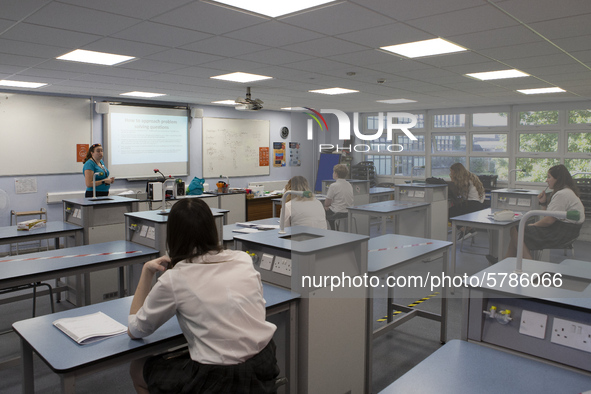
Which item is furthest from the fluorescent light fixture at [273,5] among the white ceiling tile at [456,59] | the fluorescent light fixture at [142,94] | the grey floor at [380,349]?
the fluorescent light fixture at [142,94]

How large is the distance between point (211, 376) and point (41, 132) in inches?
253

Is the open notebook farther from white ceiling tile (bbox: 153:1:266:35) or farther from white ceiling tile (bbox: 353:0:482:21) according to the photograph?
white ceiling tile (bbox: 353:0:482:21)

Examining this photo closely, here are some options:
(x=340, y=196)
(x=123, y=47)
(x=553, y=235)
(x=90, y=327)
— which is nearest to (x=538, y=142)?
(x=553, y=235)

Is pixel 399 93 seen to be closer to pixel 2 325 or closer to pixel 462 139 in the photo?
pixel 462 139

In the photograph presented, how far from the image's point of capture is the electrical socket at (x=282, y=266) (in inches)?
91.5

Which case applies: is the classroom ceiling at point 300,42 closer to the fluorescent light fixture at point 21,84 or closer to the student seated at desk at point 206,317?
the fluorescent light fixture at point 21,84

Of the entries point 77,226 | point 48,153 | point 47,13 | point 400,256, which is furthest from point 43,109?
point 400,256

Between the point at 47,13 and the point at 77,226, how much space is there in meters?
2.14

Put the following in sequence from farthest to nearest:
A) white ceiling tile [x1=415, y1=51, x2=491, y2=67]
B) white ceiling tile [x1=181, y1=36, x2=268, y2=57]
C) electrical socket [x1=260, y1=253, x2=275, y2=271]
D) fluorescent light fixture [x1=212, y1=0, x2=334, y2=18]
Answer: white ceiling tile [x1=415, y1=51, x2=491, y2=67]
white ceiling tile [x1=181, y1=36, x2=268, y2=57]
fluorescent light fixture [x1=212, y1=0, x2=334, y2=18]
electrical socket [x1=260, y1=253, x2=275, y2=271]

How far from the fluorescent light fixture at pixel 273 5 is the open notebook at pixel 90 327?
187cm

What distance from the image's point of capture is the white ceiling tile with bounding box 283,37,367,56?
11.4 feet

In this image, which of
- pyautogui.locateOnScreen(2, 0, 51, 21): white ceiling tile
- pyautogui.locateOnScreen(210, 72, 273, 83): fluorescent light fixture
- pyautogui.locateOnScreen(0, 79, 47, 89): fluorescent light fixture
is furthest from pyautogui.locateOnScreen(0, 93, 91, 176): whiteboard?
pyautogui.locateOnScreen(2, 0, 51, 21): white ceiling tile

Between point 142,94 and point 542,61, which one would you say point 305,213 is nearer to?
point 542,61

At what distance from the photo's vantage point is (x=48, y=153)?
6.73 m
